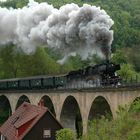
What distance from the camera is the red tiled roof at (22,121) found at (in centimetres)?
3994

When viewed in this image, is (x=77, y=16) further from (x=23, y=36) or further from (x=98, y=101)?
(x=23, y=36)

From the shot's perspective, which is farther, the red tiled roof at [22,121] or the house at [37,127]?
the red tiled roof at [22,121]

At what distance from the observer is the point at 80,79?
45219 millimetres

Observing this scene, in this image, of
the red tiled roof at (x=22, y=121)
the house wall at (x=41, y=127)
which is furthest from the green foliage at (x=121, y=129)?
the red tiled roof at (x=22, y=121)

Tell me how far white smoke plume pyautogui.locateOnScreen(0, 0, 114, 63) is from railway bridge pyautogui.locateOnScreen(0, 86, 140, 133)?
13.0 ft

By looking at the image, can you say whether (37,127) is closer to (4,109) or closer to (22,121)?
(22,121)

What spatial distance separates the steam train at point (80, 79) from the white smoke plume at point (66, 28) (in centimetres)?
176

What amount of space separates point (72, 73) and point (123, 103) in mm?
11945

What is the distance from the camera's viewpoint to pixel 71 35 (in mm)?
42781

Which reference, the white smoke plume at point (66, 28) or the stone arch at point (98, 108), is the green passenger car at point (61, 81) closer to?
the white smoke plume at point (66, 28)

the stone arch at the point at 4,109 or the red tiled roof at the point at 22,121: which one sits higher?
the stone arch at the point at 4,109

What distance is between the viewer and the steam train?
3950cm

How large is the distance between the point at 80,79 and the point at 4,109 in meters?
30.1

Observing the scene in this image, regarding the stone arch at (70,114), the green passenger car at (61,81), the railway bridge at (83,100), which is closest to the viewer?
the railway bridge at (83,100)
